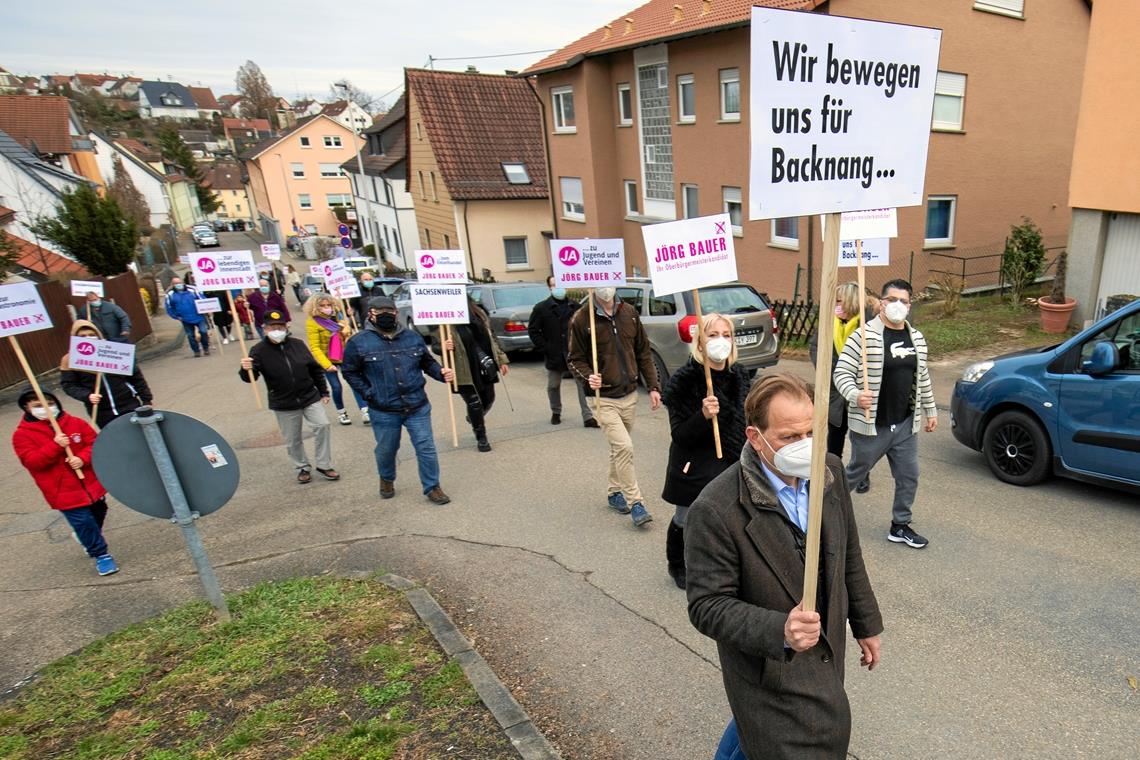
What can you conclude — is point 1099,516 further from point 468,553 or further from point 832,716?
point 468,553

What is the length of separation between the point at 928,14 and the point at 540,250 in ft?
57.0

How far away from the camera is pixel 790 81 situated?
1958mm

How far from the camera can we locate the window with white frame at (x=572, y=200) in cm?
2473

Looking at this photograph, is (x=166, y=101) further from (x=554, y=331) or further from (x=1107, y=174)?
(x=1107, y=174)

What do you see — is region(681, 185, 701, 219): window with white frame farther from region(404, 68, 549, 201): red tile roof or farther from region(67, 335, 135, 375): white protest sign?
region(67, 335, 135, 375): white protest sign

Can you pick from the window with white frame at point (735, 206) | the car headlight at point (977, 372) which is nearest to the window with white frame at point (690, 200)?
the window with white frame at point (735, 206)

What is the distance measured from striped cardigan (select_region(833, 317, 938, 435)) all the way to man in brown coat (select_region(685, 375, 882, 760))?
2829 mm

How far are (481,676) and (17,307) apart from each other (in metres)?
5.83

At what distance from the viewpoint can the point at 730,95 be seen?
56.9 feet

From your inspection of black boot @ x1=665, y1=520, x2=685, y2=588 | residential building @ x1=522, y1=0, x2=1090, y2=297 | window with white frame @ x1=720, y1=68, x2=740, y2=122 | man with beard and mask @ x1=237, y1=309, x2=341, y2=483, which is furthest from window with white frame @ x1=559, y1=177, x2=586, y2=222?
black boot @ x1=665, y1=520, x2=685, y2=588

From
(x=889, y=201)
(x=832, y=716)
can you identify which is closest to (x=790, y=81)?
(x=889, y=201)

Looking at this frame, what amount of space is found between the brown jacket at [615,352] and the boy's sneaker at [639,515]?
941 mm

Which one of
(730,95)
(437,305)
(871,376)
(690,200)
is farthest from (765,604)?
(690,200)

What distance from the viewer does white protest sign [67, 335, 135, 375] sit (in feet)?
21.3
